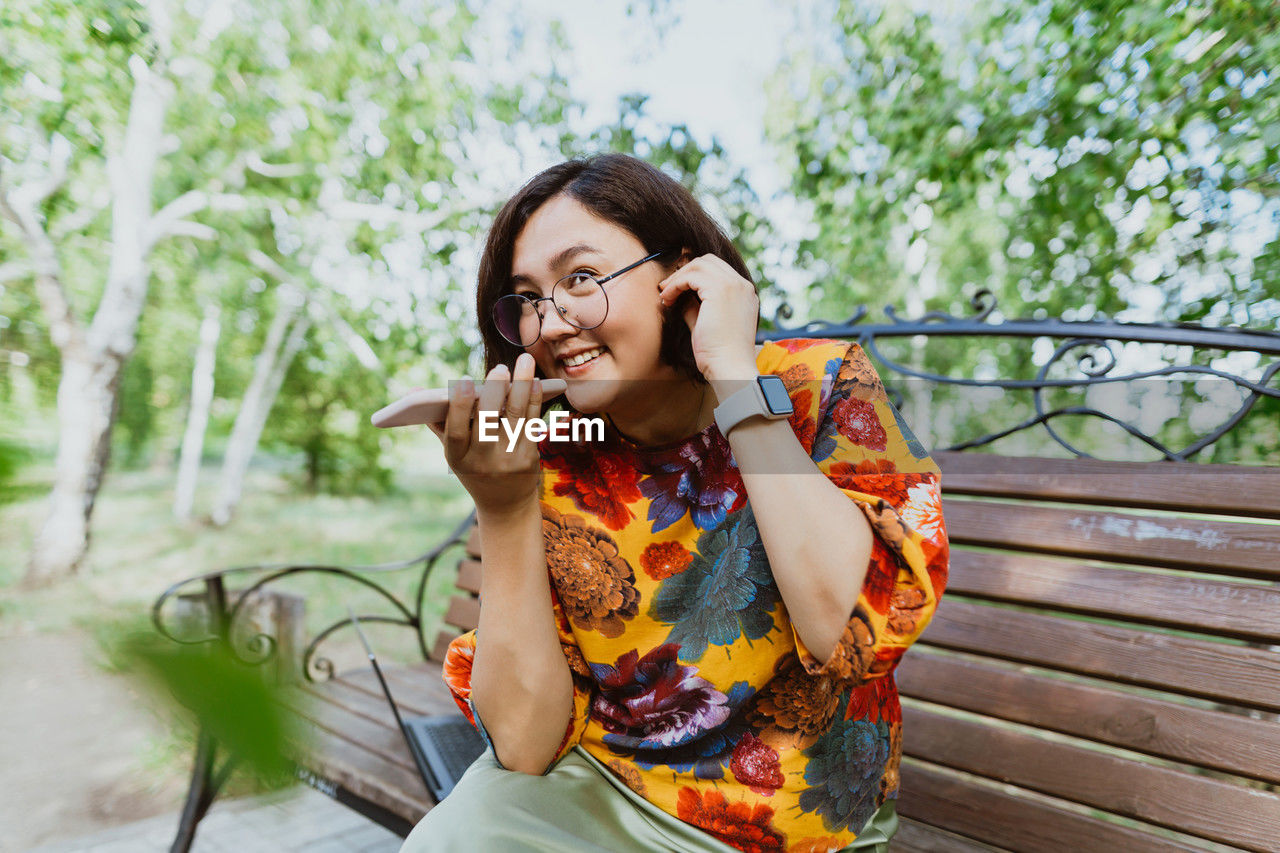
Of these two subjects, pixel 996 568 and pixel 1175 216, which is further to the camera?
pixel 1175 216

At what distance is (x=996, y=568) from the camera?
6.77 ft

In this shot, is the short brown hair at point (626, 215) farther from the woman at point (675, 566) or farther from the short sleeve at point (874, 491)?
the short sleeve at point (874, 491)

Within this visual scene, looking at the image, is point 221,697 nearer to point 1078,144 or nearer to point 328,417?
point 1078,144

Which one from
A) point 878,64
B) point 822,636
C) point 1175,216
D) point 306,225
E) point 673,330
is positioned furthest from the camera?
point 306,225

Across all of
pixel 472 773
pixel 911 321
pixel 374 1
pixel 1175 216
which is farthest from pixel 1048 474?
A: pixel 374 1

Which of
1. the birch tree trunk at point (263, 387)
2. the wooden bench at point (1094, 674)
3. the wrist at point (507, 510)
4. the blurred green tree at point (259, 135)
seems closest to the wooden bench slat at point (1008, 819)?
the wooden bench at point (1094, 674)

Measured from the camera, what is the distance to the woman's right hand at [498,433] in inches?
41.3

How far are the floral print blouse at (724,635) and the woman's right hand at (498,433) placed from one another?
381 mm

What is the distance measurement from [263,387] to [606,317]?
11749 millimetres

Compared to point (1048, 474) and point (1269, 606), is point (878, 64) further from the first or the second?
point (1269, 606)

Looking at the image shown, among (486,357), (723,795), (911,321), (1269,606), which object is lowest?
(723,795)

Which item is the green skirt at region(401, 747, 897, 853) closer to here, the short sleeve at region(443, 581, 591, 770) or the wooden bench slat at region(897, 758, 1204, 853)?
the short sleeve at region(443, 581, 591, 770)

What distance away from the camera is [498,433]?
109 centimetres

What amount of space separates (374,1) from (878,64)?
5306 millimetres
